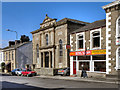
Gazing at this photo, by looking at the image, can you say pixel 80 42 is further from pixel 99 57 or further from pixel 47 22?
pixel 47 22

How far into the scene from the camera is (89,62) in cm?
2541

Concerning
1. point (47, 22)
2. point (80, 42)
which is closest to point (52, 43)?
point (47, 22)

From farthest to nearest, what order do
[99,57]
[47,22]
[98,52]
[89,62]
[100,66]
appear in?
[47,22] → [89,62] → [99,57] → [98,52] → [100,66]

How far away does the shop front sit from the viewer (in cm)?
2348

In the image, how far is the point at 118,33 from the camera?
2050 centimetres

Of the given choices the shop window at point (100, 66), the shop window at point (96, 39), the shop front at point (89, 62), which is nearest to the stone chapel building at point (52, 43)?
the shop front at point (89, 62)

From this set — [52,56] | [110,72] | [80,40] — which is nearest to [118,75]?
[110,72]

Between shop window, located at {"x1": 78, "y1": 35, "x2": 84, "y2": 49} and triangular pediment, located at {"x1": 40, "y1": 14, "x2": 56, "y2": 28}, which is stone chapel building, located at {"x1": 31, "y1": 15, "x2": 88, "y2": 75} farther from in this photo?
shop window, located at {"x1": 78, "y1": 35, "x2": 84, "y2": 49}

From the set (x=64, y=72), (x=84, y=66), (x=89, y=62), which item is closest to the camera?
(x=89, y=62)

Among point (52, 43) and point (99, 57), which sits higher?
point (52, 43)

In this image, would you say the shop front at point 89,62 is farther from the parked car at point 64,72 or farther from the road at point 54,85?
the road at point 54,85

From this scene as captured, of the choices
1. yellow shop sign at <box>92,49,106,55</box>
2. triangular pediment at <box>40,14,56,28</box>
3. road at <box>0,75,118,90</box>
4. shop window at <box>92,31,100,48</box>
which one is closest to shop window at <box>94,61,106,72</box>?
yellow shop sign at <box>92,49,106,55</box>

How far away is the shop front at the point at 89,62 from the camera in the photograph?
23484 millimetres

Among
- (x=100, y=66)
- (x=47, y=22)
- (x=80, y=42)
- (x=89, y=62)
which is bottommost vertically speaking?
(x=100, y=66)
